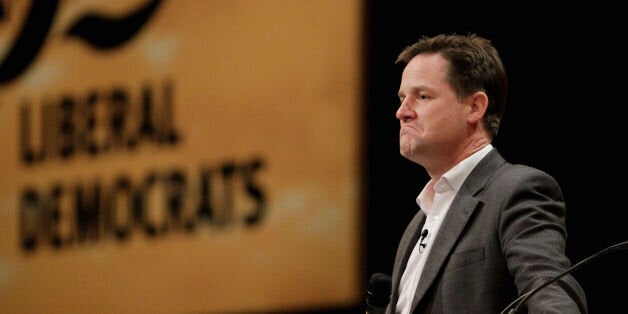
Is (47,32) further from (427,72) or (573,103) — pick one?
(427,72)

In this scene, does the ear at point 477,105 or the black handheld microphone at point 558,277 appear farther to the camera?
the ear at point 477,105

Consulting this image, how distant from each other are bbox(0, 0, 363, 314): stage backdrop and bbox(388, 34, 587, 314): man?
5.72 feet

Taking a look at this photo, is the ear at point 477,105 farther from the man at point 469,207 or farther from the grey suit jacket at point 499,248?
the grey suit jacket at point 499,248

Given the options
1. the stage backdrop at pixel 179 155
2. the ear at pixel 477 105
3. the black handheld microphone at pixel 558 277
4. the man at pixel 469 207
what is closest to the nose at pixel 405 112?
the man at pixel 469 207

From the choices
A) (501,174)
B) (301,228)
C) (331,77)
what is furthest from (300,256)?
(501,174)

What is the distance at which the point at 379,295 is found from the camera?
2408mm

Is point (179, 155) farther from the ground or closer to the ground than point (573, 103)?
closer to the ground

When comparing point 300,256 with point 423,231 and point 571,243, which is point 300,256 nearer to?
point 571,243

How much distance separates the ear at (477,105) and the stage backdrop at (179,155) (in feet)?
5.85

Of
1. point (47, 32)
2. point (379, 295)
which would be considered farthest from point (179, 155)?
point (379, 295)

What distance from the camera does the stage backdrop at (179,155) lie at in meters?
4.50

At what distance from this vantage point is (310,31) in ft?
15.0

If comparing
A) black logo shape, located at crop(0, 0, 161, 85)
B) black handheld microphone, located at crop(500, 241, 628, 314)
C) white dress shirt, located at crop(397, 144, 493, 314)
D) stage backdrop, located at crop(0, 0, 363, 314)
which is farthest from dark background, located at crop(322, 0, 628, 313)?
black handheld microphone, located at crop(500, 241, 628, 314)

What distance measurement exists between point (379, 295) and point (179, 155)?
8.84 ft
